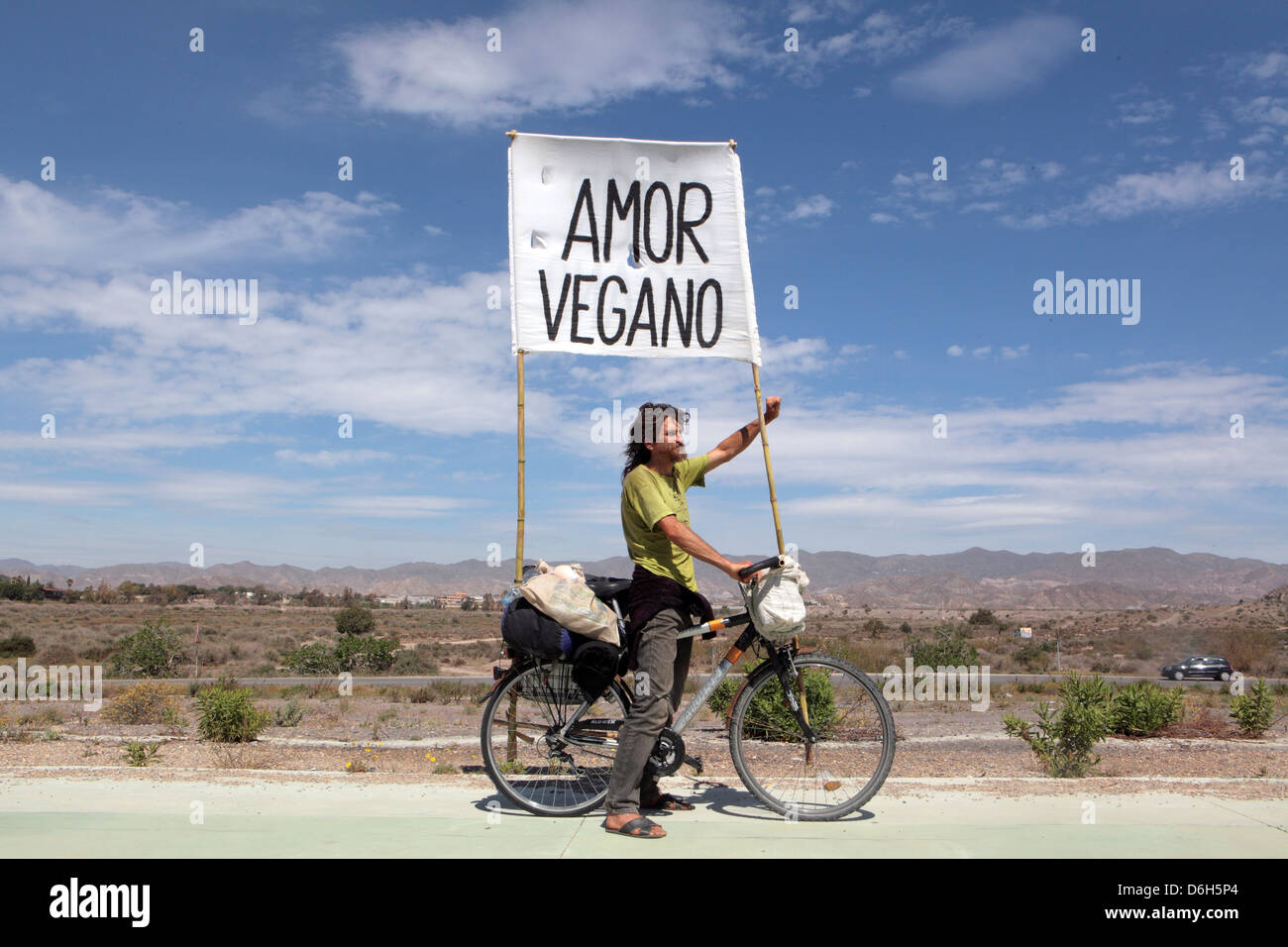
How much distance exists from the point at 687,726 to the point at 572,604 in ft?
3.15

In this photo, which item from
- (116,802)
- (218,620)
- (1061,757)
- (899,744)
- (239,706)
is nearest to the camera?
(116,802)

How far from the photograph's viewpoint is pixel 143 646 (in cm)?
3262

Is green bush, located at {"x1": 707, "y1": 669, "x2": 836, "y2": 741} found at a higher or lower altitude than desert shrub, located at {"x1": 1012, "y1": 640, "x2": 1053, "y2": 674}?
higher

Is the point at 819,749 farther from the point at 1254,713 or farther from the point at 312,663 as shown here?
the point at 312,663

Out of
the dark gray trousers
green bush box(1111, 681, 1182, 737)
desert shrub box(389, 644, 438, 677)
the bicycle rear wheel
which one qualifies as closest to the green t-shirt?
the dark gray trousers

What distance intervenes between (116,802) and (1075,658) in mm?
50049

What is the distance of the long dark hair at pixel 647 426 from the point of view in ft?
17.5

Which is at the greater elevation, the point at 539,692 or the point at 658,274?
the point at 658,274

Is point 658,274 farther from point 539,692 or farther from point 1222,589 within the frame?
point 1222,589

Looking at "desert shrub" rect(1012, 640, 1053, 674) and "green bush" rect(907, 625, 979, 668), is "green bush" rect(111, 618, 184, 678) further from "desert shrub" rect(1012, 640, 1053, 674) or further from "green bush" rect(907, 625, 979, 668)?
"desert shrub" rect(1012, 640, 1053, 674)

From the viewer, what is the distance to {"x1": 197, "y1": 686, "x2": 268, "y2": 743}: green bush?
10.6 metres

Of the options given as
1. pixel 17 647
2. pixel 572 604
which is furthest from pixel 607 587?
pixel 17 647

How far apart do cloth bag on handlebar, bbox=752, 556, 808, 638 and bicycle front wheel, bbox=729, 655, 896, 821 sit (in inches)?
11.5
